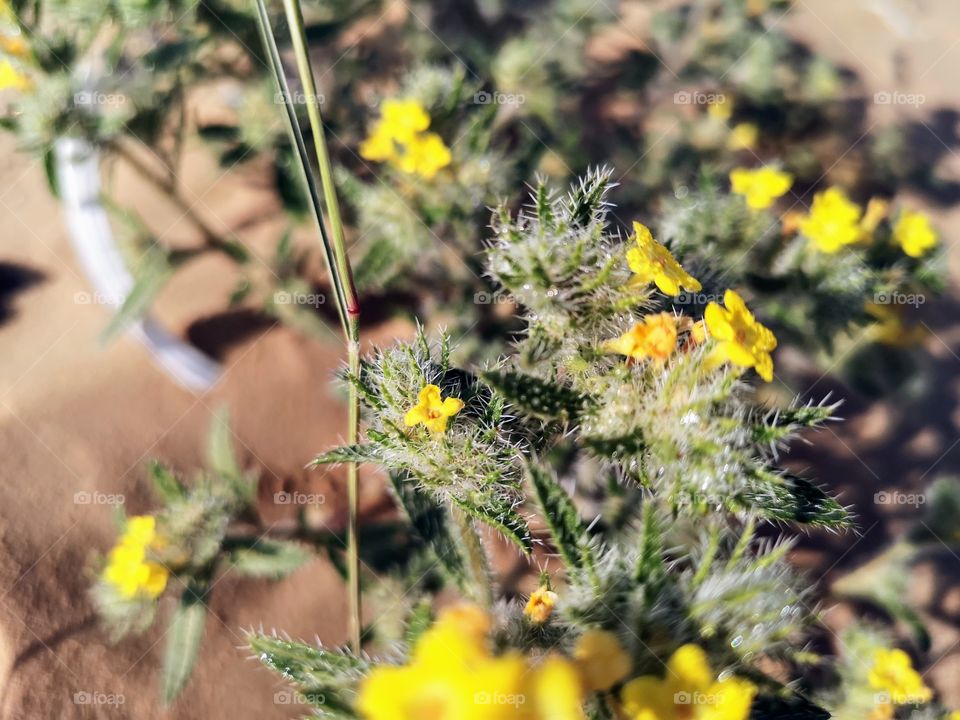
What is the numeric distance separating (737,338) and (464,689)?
861 mm

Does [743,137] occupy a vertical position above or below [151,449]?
above

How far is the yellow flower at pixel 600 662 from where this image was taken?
1175mm

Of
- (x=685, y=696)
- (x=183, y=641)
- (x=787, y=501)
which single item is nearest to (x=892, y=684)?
(x=787, y=501)

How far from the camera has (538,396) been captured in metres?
1.29

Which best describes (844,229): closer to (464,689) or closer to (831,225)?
(831,225)

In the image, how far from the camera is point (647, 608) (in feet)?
4.26

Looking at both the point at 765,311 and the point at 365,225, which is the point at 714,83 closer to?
the point at 765,311

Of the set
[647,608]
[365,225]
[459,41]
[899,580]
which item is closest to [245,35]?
[365,225]

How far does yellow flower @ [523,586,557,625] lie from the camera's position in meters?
1.40

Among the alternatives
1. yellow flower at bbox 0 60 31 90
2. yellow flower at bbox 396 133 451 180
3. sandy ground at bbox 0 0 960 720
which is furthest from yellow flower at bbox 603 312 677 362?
yellow flower at bbox 0 60 31 90

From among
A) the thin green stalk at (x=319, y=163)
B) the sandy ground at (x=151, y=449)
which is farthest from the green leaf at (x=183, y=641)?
the thin green stalk at (x=319, y=163)

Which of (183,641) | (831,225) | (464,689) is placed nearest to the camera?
(464,689)

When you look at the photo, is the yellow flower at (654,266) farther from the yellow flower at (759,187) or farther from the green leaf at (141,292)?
the green leaf at (141,292)

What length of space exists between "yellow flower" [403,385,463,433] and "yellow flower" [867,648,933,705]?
2.08 meters
